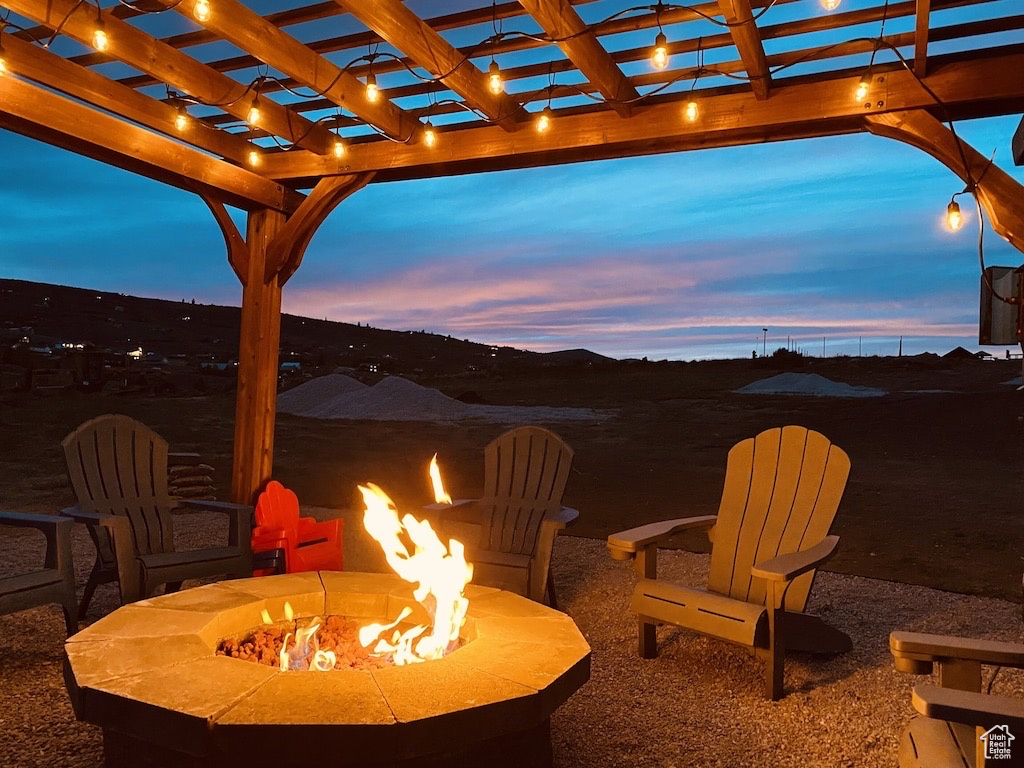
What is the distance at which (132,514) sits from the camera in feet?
11.6

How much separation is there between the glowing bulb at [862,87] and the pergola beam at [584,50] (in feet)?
3.17

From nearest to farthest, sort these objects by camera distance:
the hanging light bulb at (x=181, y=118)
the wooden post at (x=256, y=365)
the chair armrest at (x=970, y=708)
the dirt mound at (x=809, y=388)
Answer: the chair armrest at (x=970, y=708), the hanging light bulb at (x=181, y=118), the wooden post at (x=256, y=365), the dirt mound at (x=809, y=388)

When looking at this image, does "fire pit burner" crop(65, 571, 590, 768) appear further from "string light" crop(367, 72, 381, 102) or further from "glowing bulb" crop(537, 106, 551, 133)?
"glowing bulb" crop(537, 106, 551, 133)

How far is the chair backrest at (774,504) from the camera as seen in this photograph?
300 centimetres

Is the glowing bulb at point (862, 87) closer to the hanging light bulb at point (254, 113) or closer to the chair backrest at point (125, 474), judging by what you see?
the hanging light bulb at point (254, 113)

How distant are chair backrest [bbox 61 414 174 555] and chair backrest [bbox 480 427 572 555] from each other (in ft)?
5.17

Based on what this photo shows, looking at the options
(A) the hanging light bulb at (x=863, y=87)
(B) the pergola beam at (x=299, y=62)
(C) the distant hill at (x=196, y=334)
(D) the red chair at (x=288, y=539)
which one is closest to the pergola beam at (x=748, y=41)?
(A) the hanging light bulb at (x=863, y=87)

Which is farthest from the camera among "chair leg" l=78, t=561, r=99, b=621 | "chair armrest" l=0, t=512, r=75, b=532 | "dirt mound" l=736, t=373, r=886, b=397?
"dirt mound" l=736, t=373, r=886, b=397

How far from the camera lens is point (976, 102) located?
10.0 ft

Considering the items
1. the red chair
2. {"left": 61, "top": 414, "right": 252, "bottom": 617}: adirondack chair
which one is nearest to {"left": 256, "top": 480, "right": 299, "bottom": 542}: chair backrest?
the red chair

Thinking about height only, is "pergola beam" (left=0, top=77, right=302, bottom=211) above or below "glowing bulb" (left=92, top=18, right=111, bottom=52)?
below

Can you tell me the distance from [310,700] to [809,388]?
1981 cm

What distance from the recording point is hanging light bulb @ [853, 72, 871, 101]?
3174 mm

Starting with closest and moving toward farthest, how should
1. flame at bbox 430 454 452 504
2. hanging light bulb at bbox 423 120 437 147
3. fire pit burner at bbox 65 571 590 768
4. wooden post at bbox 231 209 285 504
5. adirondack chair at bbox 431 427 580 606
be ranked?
1. fire pit burner at bbox 65 571 590 768
2. flame at bbox 430 454 452 504
3. adirondack chair at bbox 431 427 580 606
4. hanging light bulb at bbox 423 120 437 147
5. wooden post at bbox 231 209 285 504
